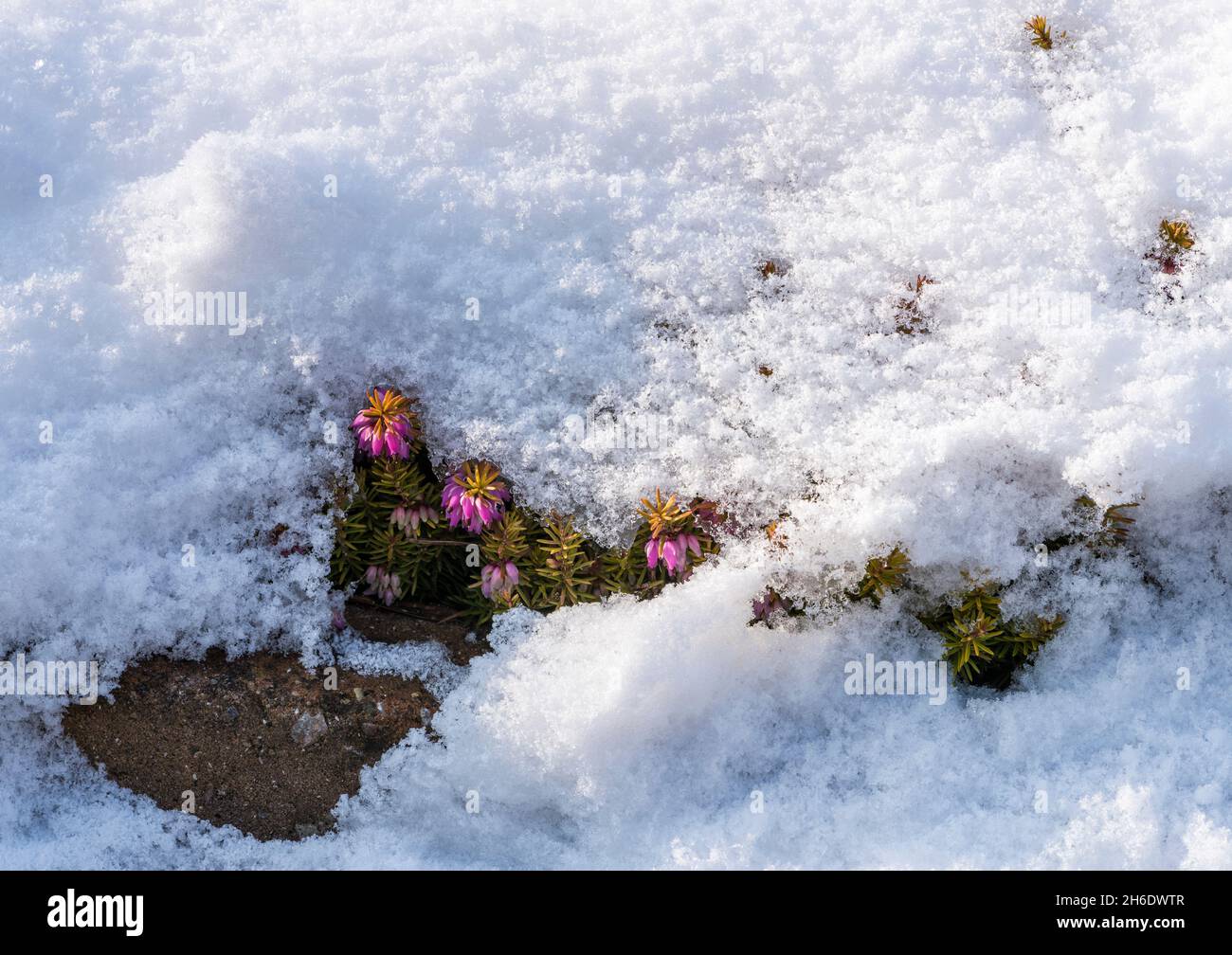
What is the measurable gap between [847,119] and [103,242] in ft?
12.9

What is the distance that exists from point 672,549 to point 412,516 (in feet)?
4.04

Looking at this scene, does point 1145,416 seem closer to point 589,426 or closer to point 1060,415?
point 1060,415

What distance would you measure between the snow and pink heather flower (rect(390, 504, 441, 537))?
37 cm

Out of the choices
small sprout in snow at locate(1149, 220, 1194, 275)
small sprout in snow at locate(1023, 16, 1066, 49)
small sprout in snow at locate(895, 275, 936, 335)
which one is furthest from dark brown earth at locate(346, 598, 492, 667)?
small sprout in snow at locate(1023, 16, 1066, 49)

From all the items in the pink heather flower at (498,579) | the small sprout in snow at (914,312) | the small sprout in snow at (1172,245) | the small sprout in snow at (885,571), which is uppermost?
the small sprout in snow at (1172,245)

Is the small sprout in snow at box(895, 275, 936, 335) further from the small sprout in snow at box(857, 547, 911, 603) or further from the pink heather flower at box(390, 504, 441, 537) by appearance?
the pink heather flower at box(390, 504, 441, 537)

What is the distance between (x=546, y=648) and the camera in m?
4.54

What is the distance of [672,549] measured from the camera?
4.39 metres

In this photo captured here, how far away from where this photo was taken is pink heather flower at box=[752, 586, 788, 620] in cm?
441

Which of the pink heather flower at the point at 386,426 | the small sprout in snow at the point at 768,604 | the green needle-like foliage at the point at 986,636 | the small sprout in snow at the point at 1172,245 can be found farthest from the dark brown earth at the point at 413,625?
the small sprout in snow at the point at 1172,245

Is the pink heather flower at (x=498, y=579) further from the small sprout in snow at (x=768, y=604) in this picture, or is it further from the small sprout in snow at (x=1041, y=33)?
the small sprout in snow at (x=1041, y=33)

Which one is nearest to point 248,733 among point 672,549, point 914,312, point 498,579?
point 498,579

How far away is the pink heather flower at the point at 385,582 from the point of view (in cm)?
478

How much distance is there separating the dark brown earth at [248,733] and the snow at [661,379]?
0.37 ft
